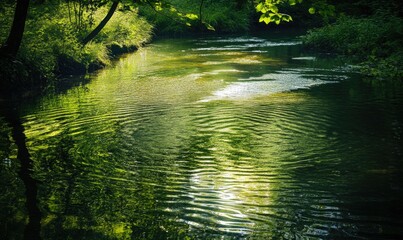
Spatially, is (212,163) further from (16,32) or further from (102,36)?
(102,36)

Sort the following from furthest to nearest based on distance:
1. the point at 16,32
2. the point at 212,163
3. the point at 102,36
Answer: the point at 102,36
the point at 212,163
the point at 16,32

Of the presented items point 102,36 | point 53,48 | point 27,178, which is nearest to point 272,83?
point 53,48

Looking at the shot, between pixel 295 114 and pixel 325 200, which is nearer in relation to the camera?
pixel 325 200

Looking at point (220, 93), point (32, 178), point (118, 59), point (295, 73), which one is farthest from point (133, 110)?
point (118, 59)

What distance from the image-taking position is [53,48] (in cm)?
2028

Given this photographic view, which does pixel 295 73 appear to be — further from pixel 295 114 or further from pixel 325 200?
pixel 325 200

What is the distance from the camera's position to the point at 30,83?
1841 cm

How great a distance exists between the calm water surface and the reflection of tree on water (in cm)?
5

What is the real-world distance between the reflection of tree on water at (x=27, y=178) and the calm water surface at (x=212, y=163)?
0.05m

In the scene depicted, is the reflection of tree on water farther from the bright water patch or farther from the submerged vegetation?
the bright water patch

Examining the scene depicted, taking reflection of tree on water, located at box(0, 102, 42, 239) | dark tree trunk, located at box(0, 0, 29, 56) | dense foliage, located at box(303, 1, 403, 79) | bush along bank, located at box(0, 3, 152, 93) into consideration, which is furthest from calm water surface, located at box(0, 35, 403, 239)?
dark tree trunk, located at box(0, 0, 29, 56)

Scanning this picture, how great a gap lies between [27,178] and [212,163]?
319cm

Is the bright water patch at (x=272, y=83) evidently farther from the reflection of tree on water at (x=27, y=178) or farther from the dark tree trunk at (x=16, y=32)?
the dark tree trunk at (x=16, y=32)

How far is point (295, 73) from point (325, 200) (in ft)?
47.1
